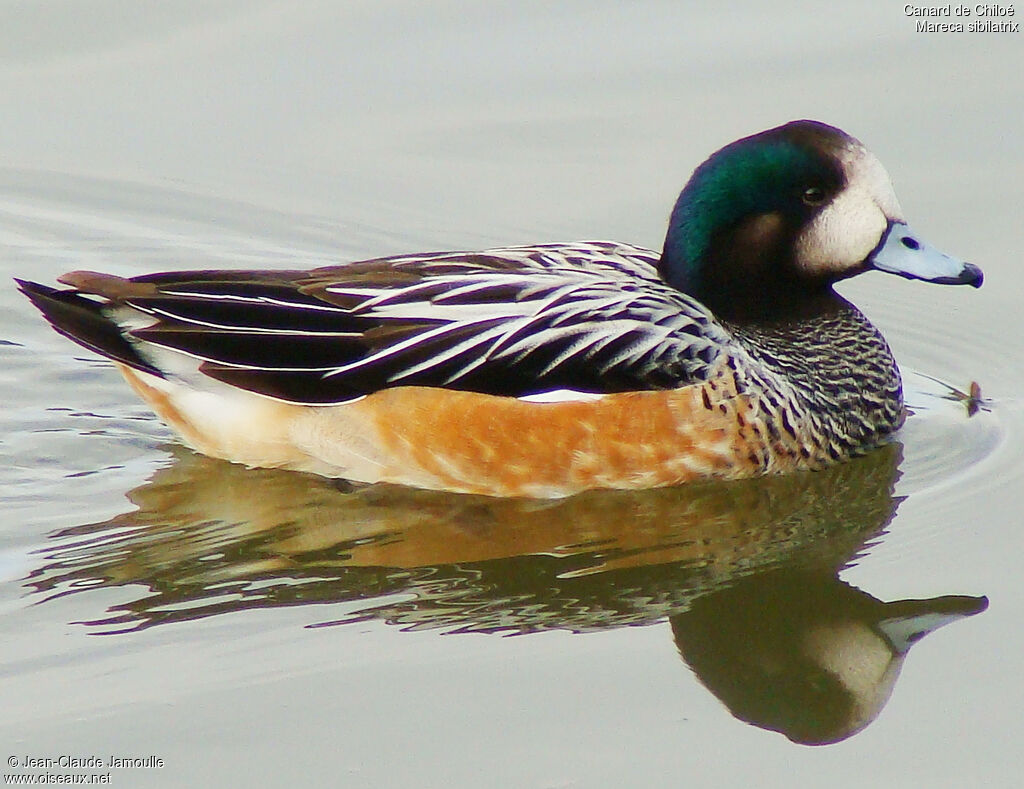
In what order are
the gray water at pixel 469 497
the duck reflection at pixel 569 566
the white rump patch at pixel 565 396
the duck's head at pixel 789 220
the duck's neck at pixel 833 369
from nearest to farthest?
the gray water at pixel 469 497
the duck reflection at pixel 569 566
the white rump patch at pixel 565 396
the duck's head at pixel 789 220
the duck's neck at pixel 833 369

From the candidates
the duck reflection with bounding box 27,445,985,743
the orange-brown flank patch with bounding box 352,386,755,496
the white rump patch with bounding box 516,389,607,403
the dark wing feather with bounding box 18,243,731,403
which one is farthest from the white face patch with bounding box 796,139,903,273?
the white rump patch with bounding box 516,389,607,403

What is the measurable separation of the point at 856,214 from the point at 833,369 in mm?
718

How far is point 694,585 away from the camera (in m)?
7.31

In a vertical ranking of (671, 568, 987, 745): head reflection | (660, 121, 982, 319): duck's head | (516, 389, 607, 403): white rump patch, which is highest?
(660, 121, 982, 319): duck's head

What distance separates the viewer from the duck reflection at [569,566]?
6.81 meters

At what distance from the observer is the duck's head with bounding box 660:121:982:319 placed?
318 inches

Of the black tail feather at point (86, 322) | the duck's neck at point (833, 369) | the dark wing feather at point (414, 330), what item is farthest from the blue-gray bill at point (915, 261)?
the black tail feather at point (86, 322)

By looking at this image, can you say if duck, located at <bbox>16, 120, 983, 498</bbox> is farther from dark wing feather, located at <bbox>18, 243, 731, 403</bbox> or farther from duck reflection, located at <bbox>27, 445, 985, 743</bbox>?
duck reflection, located at <bbox>27, 445, 985, 743</bbox>

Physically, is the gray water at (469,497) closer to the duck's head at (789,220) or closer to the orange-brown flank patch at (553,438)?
the orange-brown flank patch at (553,438)

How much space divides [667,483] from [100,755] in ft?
9.46

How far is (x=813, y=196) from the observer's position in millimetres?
8164

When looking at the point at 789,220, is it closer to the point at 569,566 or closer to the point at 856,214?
the point at 856,214

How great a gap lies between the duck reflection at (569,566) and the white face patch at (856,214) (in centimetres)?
95

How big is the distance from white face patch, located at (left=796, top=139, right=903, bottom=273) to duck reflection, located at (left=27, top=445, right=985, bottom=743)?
952mm
